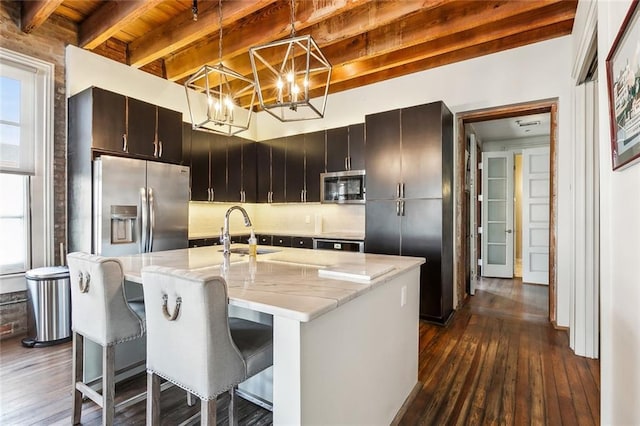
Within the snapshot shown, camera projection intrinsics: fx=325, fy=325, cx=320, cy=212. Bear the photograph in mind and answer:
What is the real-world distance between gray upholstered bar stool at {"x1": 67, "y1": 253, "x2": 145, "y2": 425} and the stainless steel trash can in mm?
1606

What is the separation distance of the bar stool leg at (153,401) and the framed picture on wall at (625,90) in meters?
2.21

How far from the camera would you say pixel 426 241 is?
363cm

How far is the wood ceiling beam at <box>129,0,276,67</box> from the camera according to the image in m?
2.87

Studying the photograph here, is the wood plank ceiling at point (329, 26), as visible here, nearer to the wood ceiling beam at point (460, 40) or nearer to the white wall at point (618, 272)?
the wood ceiling beam at point (460, 40)

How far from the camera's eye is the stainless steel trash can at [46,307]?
304 cm

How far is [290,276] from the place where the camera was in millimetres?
1731

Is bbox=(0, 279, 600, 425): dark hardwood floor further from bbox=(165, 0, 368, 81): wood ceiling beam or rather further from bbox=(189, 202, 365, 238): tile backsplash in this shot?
bbox=(165, 0, 368, 81): wood ceiling beam

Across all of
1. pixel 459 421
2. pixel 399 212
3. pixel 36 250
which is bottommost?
pixel 459 421

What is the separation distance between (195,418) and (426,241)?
2.73 m

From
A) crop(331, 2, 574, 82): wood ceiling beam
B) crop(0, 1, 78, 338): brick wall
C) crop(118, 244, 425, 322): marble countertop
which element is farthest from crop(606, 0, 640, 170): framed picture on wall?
crop(0, 1, 78, 338): brick wall

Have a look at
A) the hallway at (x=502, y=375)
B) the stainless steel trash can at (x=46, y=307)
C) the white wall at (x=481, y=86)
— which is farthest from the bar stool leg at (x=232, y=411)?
the white wall at (x=481, y=86)

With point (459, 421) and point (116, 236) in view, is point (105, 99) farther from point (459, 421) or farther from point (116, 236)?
point (459, 421)

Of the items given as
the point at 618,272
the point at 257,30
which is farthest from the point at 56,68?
the point at 618,272

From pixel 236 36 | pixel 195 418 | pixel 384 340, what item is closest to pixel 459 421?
pixel 384 340
